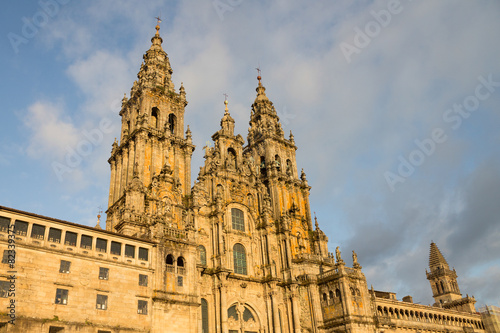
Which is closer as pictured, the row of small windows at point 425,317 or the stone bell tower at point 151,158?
the stone bell tower at point 151,158

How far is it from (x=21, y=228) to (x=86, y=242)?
5.10 metres

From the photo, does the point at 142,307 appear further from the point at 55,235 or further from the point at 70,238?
the point at 55,235

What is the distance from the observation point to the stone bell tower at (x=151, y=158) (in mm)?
47656

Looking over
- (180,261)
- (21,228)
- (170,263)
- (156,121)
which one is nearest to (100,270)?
(21,228)

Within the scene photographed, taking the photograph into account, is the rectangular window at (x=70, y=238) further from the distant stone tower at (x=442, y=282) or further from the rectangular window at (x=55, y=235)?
the distant stone tower at (x=442, y=282)

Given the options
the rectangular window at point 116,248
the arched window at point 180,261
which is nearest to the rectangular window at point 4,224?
the rectangular window at point 116,248

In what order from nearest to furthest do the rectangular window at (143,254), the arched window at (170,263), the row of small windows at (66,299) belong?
the row of small windows at (66,299)
the rectangular window at (143,254)
the arched window at (170,263)

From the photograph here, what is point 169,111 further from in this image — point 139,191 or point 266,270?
point 266,270

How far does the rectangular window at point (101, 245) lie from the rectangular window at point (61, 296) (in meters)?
4.52

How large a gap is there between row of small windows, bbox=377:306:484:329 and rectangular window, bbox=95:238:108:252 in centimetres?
3862

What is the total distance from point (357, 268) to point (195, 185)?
78.9ft

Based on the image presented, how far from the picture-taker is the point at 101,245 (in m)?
36.7

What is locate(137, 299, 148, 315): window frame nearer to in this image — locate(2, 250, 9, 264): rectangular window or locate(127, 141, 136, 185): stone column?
locate(2, 250, 9, 264): rectangular window

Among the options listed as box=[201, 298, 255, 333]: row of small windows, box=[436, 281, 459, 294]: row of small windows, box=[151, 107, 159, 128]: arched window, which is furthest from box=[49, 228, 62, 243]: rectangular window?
box=[436, 281, 459, 294]: row of small windows
